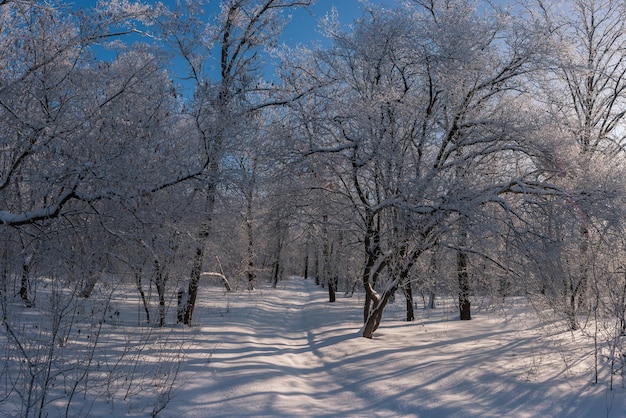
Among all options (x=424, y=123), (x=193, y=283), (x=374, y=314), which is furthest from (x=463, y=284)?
(x=193, y=283)

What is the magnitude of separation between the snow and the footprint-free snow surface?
0.7 inches

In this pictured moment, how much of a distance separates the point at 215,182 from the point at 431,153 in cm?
637

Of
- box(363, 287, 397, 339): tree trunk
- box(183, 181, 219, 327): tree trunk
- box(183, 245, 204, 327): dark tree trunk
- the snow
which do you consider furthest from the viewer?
box(183, 245, 204, 327): dark tree trunk

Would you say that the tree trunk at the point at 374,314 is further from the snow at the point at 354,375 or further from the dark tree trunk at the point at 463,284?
the dark tree trunk at the point at 463,284

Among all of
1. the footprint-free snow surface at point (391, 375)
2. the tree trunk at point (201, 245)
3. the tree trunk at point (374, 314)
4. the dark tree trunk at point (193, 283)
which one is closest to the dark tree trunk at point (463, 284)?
the footprint-free snow surface at point (391, 375)

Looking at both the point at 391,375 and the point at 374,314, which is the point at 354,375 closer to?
the point at 391,375

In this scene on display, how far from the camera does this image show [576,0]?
1585 centimetres

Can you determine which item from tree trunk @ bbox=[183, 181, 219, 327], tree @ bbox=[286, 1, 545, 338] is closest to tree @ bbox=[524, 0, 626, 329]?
tree @ bbox=[286, 1, 545, 338]

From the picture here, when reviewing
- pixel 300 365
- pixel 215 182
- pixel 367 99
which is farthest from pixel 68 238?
pixel 367 99

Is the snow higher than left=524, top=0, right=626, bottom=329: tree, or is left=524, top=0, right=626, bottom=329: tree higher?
left=524, top=0, right=626, bottom=329: tree

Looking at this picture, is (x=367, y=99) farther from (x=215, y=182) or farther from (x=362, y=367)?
(x=362, y=367)

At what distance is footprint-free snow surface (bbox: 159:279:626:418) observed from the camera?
642 centimetres

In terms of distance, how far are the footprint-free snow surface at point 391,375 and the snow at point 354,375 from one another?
0.06ft

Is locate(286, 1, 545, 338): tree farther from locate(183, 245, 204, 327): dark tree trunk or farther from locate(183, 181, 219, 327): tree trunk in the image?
locate(183, 245, 204, 327): dark tree trunk
